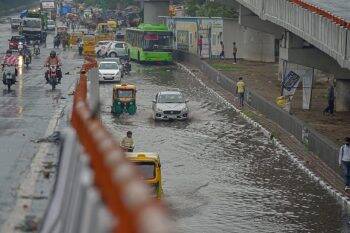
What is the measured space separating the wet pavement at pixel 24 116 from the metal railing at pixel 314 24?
7.55 metres

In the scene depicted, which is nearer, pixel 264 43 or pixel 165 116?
pixel 165 116

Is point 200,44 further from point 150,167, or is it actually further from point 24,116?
point 150,167

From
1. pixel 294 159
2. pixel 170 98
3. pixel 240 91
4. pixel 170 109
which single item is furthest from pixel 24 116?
pixel 294 159

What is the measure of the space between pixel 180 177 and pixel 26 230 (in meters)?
17.0

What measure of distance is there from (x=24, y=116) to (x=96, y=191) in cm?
3035

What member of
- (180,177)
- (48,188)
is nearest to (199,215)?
(180,177)

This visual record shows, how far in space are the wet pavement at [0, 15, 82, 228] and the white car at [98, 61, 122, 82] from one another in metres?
1.62

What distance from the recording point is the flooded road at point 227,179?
1753 cm

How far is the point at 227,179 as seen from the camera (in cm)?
2205

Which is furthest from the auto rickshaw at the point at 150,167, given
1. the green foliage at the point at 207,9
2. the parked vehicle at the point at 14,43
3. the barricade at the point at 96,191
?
the green foliage at the point at 207,9

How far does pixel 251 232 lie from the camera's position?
16.5m

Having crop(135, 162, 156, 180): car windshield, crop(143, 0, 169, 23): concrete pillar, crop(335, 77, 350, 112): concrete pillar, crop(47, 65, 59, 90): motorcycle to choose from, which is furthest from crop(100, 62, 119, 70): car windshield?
crop(143, 0, 169, 23): concrete pillar

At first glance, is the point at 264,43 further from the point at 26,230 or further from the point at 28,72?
the point at 26,230

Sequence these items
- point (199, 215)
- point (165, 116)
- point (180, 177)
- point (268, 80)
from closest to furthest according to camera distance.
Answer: point (199, 215) → point (180, 177) → point (165, 116) → point (268, 80)
